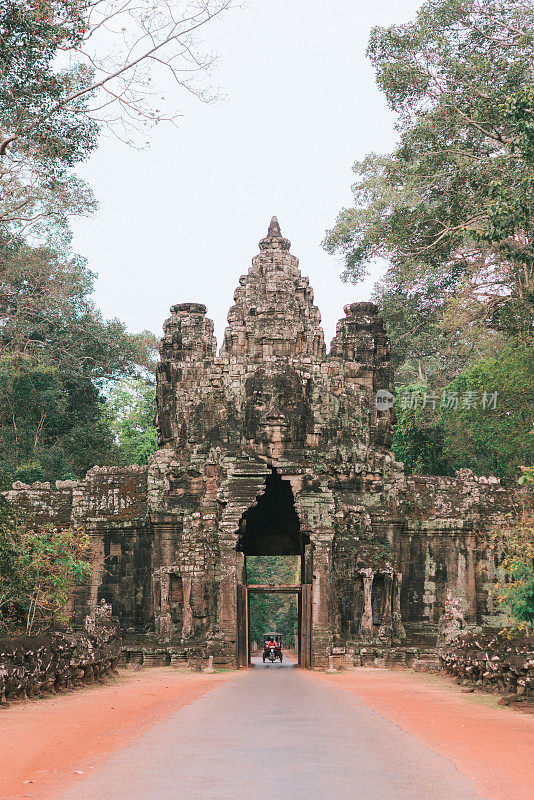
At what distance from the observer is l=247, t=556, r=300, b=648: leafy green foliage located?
49.2 m

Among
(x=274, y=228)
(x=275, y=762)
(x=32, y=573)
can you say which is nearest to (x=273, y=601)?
(x=274, y=228)

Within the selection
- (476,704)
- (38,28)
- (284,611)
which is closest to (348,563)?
(476,704)

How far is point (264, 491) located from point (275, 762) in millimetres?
16018

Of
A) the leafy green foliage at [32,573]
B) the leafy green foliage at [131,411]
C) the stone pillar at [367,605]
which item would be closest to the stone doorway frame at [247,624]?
the stone pillar at [367,605]

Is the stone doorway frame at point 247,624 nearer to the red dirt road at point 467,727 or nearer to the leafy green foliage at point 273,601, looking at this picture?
the red dirt road at point 467,727

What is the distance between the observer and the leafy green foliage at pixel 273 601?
49.2 meters

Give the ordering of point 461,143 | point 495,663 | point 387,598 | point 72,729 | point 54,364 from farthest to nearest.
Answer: point 54,364, point 461,143, point 387,598, point 495,663, point 72,729

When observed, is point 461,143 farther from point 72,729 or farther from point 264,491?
point 72,729

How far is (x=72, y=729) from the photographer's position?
9.60m

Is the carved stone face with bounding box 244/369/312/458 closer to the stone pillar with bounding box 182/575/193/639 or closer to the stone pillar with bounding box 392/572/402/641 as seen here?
the stone pillar with bounding box 182/575/193/639

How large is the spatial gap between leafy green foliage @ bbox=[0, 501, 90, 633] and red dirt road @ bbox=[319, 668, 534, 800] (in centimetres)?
597

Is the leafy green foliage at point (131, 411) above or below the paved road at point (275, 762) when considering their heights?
above

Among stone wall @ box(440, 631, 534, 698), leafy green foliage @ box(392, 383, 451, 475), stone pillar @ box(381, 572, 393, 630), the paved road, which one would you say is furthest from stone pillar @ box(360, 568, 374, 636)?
leafy green foliage @ box(392, 383, 451, 475)

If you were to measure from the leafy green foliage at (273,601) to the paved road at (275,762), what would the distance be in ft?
122
